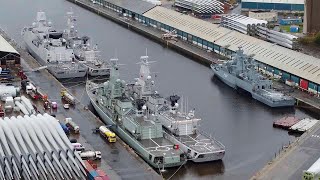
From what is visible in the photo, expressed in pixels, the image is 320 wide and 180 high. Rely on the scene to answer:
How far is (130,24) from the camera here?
165 feet

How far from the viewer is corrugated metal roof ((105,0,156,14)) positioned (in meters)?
52.2

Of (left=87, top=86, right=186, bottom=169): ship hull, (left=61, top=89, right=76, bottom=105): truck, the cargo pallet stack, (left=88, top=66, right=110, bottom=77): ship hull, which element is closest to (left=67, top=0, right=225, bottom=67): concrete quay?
(left=88, top=66, right=110, bottom=77): ship hull

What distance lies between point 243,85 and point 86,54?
9.46 metres

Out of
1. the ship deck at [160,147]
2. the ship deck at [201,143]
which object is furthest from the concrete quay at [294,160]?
the ship deck at [160,147]

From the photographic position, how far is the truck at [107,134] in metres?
25.8

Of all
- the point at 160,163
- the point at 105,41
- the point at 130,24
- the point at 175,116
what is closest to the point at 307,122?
the point at 175,116

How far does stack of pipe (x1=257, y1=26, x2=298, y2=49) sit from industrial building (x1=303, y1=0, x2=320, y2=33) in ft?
10.7

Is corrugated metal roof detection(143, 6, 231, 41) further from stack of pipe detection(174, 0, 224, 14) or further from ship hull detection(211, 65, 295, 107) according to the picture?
ship hull detection(211, 65, 295, 107)

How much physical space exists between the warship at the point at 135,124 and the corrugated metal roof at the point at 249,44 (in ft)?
34.6

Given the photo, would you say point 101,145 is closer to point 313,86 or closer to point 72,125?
point 72,125

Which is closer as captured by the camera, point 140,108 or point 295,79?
point 140,108

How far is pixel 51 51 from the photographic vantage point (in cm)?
3750

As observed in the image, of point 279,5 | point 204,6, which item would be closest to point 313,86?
point 204,6

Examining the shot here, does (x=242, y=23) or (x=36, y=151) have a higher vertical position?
(x=242, y=23)
